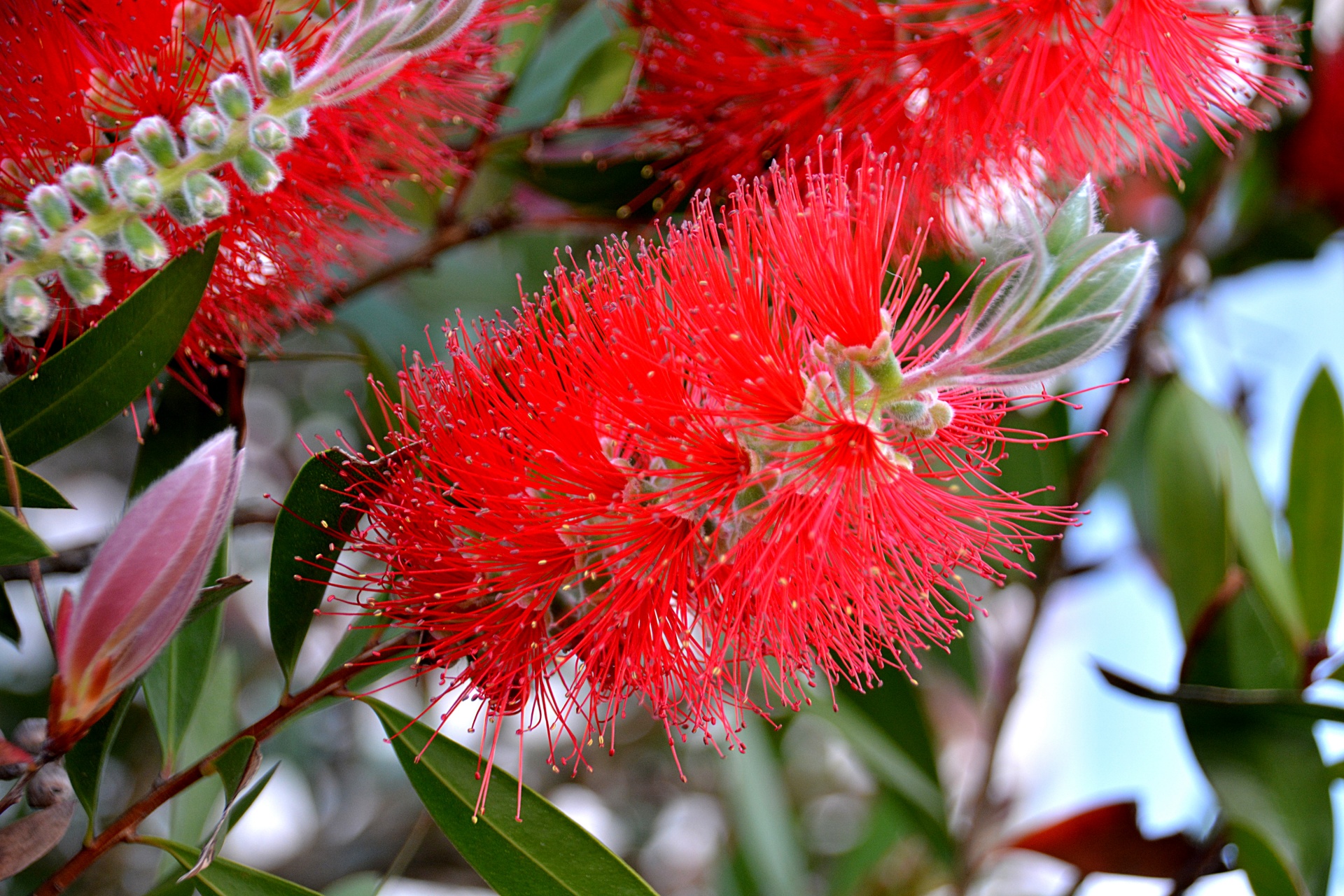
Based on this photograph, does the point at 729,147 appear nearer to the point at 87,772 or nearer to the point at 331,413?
the point at 87,772

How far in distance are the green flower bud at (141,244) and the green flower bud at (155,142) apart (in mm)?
41

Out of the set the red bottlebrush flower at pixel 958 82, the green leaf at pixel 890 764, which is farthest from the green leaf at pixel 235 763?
the green leaf at pixel 890 764

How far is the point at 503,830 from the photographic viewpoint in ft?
2.55

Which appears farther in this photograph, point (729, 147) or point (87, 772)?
point (729, 147)

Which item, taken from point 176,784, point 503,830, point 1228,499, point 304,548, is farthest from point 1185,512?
point 176,784

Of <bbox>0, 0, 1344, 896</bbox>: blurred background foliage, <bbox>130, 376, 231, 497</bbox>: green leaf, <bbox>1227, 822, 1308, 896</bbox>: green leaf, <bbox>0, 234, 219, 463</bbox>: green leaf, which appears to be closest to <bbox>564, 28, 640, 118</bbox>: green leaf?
<bbox>0, 0, 1344, 896</bbox>: blurred background foliage

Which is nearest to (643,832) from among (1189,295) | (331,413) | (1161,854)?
(331,413)

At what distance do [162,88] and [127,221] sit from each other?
0.23 m

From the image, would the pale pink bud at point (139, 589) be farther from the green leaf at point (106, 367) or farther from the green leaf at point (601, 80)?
the green leaf at point (601, 80)

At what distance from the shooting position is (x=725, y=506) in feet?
2.40

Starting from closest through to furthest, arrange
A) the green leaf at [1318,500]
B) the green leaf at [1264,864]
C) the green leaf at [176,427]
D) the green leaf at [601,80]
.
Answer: the green leaf at [176,427] < the green leaf at [1264,864] < the green leaf at [1318,500] < the green leaf at [601,80]

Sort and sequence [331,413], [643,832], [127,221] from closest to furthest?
[127,221], [331,413], [643,832]

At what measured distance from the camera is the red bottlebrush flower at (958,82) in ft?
2.92

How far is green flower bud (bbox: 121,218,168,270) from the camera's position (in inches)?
22.6
